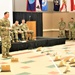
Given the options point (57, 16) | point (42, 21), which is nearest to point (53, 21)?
point (57, 16)

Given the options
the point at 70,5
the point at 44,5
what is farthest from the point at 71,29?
the point at 44,5

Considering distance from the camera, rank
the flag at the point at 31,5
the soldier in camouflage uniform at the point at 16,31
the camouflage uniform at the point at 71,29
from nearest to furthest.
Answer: the soldier in camouflage uniform at the point at 16,31 → the flag at the point at 31,5 → the camouflage uniform at the point at 71,29

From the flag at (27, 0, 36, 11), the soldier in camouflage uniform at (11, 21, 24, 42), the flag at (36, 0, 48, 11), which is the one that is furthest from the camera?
the flag at (36, 0, 48, 11)

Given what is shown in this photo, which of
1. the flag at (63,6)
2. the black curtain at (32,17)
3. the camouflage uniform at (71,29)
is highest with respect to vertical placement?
the flag at (63,6)

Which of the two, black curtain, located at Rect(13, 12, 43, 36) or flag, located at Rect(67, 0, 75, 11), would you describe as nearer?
black curtain, located at Rect(13, 12, 43, 36)

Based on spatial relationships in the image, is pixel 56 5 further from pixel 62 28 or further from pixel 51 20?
pixel 62 28

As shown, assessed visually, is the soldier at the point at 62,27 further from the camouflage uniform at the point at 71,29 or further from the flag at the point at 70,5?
the flag at the point at 70,5

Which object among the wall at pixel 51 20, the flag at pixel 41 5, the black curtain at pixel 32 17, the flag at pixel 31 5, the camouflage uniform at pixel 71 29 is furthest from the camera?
the wall at pixel 51 20

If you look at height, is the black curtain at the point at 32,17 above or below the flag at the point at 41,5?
below

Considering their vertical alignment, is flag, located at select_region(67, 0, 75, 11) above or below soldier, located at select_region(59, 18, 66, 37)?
above

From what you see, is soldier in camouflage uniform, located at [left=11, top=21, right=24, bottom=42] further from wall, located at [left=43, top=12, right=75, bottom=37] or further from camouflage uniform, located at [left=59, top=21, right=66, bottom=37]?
wall, located at [left=43, top=12, right=75, bottom=37]

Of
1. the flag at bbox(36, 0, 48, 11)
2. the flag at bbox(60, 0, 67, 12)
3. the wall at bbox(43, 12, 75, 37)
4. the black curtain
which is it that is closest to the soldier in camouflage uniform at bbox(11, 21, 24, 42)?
the black curtain

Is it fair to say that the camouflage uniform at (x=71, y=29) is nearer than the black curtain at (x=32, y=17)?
No

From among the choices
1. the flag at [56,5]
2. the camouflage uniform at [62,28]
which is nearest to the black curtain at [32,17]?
the camouflage uniform at [62,28]
